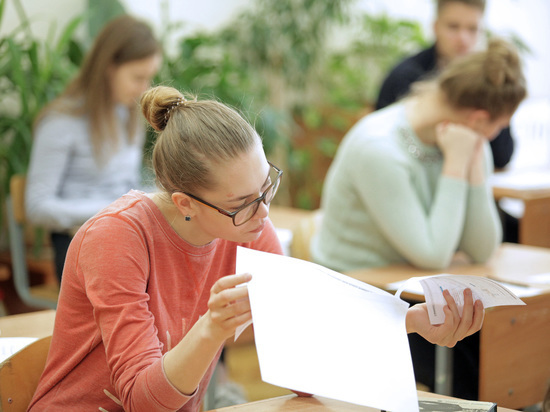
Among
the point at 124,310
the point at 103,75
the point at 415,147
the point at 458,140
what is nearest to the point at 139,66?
the point at 103,75

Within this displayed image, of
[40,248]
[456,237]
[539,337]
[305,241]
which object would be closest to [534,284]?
[539,337]

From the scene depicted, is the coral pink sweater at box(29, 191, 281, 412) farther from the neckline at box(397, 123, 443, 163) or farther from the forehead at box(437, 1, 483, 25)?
the forehead at box(437, 1, 483, 25)

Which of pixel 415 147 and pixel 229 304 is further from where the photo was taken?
pixel 415 147

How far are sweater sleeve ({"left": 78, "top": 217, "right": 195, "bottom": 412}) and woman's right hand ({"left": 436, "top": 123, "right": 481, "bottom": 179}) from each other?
1.21 meters

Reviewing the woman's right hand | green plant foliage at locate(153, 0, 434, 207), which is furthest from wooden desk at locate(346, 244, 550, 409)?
green plant foliage at locate(153, 0, 434, 207)

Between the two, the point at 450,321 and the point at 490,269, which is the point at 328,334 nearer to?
the point at 450,321

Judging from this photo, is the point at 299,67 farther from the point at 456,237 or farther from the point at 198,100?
the point at 198,100

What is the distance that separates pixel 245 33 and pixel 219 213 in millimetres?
3475

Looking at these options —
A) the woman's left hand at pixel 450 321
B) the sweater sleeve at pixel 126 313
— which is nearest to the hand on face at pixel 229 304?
the sweater sleeve at pixel 126 313

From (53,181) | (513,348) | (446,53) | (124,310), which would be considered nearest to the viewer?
(124,310)

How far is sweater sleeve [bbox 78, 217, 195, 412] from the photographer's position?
1059mm

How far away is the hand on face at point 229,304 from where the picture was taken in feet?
3.23

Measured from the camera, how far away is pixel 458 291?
1.17m

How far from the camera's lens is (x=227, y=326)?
3.27 ft
